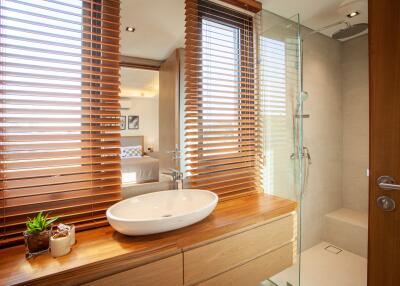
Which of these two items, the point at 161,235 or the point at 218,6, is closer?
the point at 161,235

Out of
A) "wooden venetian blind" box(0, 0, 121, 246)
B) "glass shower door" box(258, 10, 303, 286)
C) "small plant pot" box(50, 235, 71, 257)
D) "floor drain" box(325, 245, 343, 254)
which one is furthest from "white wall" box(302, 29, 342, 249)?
"small plant pot" box(50, 235, 71, 257)

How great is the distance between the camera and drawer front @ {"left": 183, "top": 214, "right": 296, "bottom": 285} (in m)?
1.18

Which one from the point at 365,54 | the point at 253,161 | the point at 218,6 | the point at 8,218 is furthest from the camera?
the point at 365,54

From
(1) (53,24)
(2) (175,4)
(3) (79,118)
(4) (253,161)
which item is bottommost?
(4) (253,161)

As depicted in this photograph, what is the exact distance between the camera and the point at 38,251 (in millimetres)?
1002

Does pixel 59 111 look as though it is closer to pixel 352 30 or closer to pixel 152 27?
pixel 152 27

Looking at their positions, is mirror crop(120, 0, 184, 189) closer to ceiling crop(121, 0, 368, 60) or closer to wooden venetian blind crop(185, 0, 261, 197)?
ceiling crop(121, 0, 368, 60)

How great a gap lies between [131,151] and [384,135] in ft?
4.65

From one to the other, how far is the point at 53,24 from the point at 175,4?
838 mm

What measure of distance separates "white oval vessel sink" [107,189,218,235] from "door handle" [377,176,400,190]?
0.83 metres

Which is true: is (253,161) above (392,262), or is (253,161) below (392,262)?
above

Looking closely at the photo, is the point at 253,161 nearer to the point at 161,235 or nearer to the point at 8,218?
the point at 161,235

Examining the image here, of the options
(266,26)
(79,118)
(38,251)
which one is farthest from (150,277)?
(266,26)

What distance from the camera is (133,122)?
59.4 inches
